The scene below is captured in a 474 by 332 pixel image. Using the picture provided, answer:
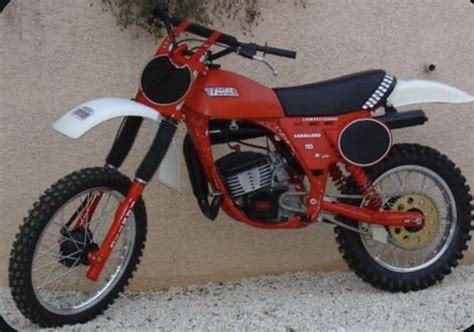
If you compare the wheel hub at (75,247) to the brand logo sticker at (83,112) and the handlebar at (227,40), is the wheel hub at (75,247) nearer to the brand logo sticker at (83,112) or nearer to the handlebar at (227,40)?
the brand logo sticker at (83,112)

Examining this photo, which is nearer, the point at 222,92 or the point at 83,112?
the point at 83,112

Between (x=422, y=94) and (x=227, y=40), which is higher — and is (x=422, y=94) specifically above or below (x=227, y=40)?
below

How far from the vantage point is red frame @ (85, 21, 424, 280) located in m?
4.19

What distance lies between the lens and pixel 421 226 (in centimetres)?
476

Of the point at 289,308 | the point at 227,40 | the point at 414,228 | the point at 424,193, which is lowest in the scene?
the point at 289,308

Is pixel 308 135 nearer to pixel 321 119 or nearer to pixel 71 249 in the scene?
pixel 321 119

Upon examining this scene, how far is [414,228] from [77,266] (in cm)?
182

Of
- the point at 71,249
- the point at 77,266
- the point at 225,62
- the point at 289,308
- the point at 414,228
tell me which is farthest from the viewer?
the point at 225,62

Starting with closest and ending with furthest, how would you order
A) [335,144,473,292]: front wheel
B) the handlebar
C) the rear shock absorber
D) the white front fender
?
the white front fender < the handlebar < the rear shock absorber < [335,144,473,292]: front wheel

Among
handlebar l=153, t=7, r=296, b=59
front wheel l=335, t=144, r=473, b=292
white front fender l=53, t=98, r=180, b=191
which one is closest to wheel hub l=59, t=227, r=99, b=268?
white front fender l=53, t=98, r=180, b=191

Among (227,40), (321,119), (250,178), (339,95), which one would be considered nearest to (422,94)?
(339,95)

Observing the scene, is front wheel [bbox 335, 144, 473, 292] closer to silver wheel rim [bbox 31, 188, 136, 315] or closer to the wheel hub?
silver wheel rim [bbox 31, 188, 136, 315]

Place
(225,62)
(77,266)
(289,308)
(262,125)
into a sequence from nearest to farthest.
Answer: (77,266) < (262,125) < (289,308) < (225,62)

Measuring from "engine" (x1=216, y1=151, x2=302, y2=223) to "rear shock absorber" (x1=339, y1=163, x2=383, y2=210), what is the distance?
339 millimetres
